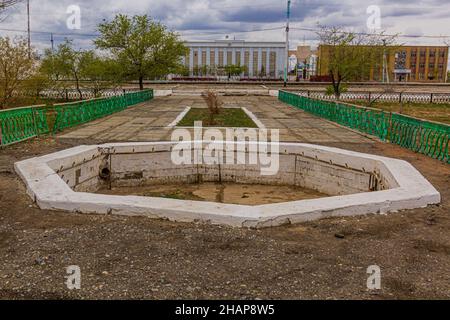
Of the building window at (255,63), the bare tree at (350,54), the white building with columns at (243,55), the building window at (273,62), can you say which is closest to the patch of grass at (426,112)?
the bare tree at (350,54)

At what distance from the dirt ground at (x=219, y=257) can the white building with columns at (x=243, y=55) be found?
327 ft

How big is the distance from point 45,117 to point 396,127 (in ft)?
33.5

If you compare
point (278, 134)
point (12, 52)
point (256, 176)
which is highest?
point (12, 52)

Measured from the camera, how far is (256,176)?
1184 cm

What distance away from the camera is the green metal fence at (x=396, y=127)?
10.3 meters

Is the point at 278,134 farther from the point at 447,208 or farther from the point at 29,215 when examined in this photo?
the point at 29,215

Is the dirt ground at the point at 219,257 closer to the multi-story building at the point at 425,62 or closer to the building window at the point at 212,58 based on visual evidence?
the multi-story building at the point at 425,62

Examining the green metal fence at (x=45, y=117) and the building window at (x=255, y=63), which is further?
the building window at (x=255, y=63)

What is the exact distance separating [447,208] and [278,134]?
822 centimetres

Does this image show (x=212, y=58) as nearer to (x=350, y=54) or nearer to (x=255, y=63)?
(x=255, y=63)

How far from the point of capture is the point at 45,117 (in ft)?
43.8

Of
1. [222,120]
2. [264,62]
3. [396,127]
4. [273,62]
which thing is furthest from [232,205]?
[273,62]
